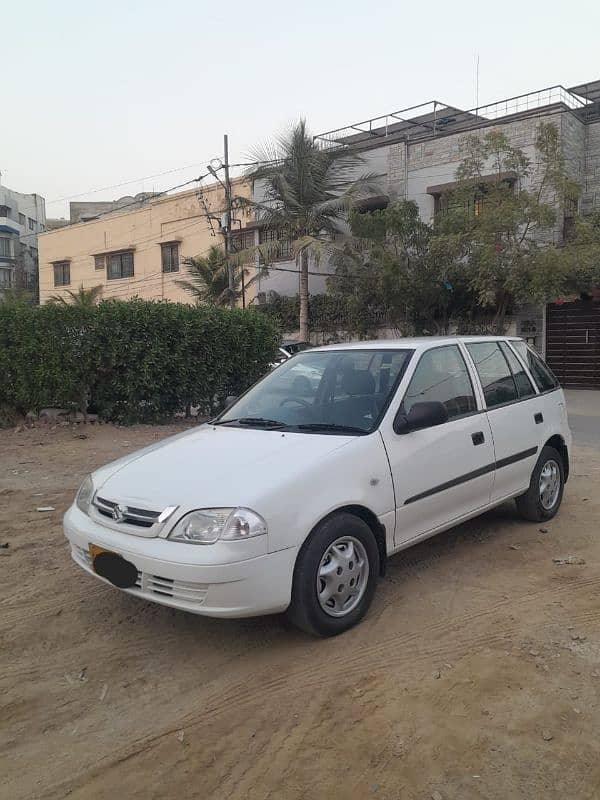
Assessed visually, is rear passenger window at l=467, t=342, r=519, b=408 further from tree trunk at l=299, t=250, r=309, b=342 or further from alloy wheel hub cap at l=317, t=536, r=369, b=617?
tree trunk at l=299, t=250, r=309, b=342

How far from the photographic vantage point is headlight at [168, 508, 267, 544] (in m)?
3.19

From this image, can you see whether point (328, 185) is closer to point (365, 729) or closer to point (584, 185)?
point (584, 185)

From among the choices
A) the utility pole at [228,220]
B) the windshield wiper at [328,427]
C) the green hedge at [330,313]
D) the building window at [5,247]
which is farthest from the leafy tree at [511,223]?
the building window at [5,247]

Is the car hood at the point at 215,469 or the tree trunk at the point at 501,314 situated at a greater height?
the tree trunk at the point at 501,314

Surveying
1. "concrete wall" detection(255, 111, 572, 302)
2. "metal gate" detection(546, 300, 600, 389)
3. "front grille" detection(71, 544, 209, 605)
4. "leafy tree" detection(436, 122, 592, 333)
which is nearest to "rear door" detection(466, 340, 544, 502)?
"front grille" detection(71, 544, 209, 605)

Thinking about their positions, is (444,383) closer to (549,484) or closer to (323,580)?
(549,484)

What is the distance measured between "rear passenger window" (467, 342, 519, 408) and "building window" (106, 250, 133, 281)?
3154cm

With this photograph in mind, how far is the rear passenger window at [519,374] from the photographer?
5.41 meters

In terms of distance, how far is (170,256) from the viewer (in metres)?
32.8

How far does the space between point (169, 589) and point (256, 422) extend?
144cm

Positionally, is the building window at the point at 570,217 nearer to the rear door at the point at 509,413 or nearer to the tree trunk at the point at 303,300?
the tree trunk at the point at 303,300

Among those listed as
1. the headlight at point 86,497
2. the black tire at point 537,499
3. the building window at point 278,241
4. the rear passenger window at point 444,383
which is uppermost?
the building window at point 278,241

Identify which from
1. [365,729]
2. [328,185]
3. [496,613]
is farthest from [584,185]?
[365,729]

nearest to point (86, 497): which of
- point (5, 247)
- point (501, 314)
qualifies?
point (501, 314)
